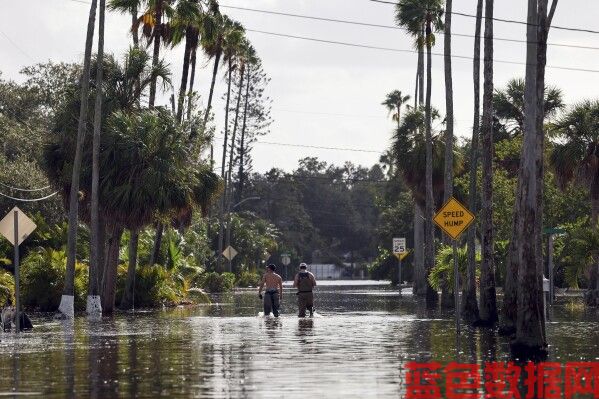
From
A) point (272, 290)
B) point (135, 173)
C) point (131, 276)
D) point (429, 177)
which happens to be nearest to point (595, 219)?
point (429, 177)

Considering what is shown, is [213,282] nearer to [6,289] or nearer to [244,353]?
[6,289]

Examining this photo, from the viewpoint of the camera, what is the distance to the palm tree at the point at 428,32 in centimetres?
5425

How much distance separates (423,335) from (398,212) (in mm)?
74889

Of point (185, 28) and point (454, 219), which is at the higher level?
point (185, 28)

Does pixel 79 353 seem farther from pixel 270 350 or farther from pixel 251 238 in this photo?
pixel 251 238

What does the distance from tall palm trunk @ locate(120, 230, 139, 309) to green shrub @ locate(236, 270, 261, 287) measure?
45575 mm

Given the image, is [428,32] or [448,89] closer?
[448,89]

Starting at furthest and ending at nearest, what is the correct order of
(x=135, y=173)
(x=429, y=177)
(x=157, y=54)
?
(x=429, y=177) < (x=157, y=54) < (x=135, y=173)

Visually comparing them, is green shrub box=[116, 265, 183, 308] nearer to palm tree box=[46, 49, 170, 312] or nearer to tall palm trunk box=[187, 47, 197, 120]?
palm tree box=[46, 49, 170, 312]

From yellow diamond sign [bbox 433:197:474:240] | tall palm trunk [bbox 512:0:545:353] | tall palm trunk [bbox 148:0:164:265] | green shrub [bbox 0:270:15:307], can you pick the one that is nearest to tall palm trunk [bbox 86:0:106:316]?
green shrub [bbox 0:270:15:307]

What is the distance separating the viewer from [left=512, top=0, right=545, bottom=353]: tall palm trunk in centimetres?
2214

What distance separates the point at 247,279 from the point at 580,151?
47412 millimetres

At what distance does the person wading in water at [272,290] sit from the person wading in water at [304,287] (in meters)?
0.58

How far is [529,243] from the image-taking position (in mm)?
22312
